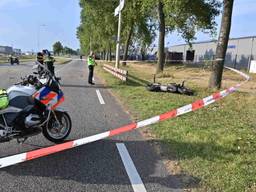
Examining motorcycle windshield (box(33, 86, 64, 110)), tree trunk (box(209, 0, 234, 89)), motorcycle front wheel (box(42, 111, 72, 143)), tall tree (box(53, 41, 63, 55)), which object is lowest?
tall tree (box(53, 41, 63, 55))

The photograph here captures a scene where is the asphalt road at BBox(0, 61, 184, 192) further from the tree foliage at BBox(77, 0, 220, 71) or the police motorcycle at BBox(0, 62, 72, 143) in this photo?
the tree foliage at BBox(77, 0, 220, 71)

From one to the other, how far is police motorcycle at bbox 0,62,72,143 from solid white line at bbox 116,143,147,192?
3.80ft

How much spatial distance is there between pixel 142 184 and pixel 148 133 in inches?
108

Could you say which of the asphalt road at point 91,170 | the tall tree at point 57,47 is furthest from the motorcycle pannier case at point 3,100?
the tall tree at point 57,47

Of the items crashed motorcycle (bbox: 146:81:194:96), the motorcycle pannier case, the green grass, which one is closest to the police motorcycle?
the motorcycle pannier case

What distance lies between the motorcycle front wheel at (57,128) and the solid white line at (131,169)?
1044 millimetres

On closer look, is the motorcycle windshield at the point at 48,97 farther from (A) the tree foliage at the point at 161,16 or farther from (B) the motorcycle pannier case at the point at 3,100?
(A) the tree foliage at the point at 161,16

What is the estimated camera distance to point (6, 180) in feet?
14.4

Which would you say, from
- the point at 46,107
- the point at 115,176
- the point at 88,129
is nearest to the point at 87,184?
the point at 115,176

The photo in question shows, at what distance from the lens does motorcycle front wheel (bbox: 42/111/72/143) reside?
5.89 metres

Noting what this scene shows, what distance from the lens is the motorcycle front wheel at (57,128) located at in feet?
19.3

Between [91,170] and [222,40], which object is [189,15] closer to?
[222,40]

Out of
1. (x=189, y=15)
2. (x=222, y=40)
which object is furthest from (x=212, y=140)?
(x=189, y=15)

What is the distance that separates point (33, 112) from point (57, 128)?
2.48 feet
